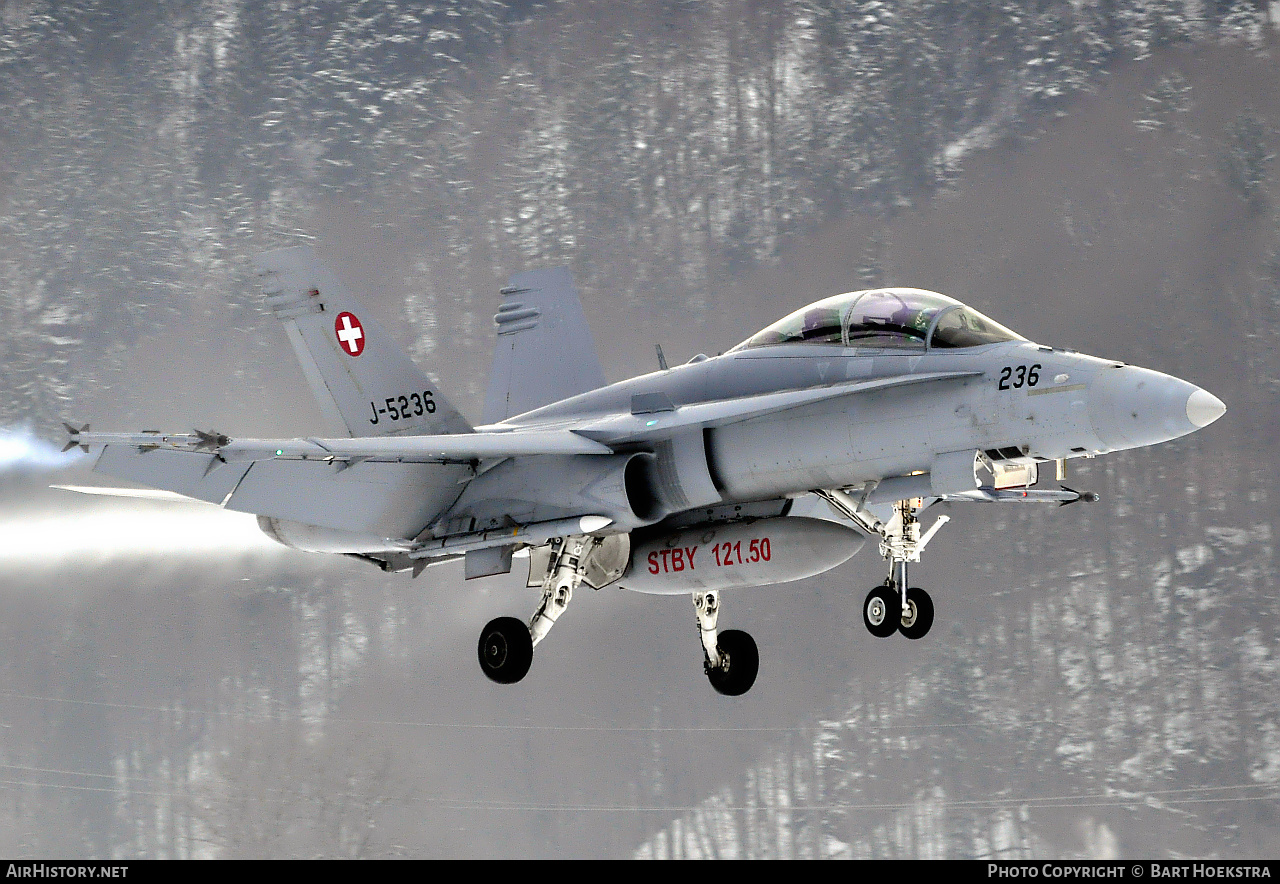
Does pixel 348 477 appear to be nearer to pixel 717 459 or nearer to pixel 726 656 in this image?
pixel 717 459

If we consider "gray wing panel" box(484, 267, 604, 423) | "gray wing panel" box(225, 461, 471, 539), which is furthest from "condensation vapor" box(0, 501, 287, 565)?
"gray wing panel" box(225, 461, 471, 539)

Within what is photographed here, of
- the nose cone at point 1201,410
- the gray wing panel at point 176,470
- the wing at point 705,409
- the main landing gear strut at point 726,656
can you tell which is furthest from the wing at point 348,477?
the nose cone at point 1201,410

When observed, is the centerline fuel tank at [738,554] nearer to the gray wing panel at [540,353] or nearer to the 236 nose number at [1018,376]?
the 236 nose number at [1018,376]

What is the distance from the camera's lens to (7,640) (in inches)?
1918

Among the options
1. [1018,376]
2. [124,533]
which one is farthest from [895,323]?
[124,533]

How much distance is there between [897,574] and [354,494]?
5234 mm

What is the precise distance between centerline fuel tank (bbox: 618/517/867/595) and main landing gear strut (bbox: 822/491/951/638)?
0.22 metres

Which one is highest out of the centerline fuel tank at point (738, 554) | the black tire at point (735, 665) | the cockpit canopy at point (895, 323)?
the cockpit canopy at point (895, 323)

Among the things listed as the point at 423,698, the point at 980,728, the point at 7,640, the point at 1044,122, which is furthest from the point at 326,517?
the point at 1044,122

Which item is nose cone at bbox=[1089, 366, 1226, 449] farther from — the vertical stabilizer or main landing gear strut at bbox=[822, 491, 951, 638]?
the vertical stabilizer

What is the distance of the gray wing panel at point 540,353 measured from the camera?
17969 millimetres

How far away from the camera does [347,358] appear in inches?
647

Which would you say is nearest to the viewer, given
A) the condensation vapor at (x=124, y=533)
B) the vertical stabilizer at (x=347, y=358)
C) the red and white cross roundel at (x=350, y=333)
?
the vertical stabilizer at (x=347, y=358)

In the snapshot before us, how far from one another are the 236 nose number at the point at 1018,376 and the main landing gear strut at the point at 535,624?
4.37 metres
